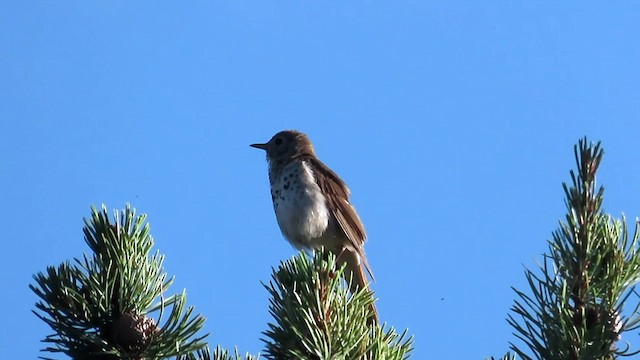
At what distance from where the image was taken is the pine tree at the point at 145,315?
91.7 inches

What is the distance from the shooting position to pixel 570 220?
2176 mm

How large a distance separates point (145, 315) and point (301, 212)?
4.63m

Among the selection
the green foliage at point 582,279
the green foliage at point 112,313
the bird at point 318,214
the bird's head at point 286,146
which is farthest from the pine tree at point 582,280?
the bird's head at point 286,146

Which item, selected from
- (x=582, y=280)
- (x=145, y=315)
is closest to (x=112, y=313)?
(x=145, y=315)

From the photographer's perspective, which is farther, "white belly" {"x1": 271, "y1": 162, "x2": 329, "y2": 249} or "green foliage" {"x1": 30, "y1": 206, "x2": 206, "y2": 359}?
"white belly" {"x1": 271, "y1": 162, "x2": 329, "y2": 249}

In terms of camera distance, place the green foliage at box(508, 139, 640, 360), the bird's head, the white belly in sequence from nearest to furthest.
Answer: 1. the green foliage at box(508, 139, 640, 360)
2. the white belly
3. the bird's head

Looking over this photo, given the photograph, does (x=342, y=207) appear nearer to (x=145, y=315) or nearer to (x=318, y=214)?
(x=318, y=214)

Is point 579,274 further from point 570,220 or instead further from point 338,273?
point 338,273

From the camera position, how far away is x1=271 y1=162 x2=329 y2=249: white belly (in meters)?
7.05

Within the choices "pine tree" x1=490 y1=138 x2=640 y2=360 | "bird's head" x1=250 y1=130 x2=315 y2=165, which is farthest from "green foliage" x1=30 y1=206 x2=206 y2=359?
"bird's head" x1=250 y1=130 x2=315 y2=165

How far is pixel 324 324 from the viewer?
2.39 metres

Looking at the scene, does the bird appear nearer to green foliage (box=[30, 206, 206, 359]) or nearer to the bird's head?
the bird's head

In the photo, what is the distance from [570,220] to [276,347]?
83cm

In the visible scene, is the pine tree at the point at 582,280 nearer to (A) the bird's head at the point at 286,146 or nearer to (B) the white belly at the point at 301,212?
(B) the white belly at the point at 301,212
